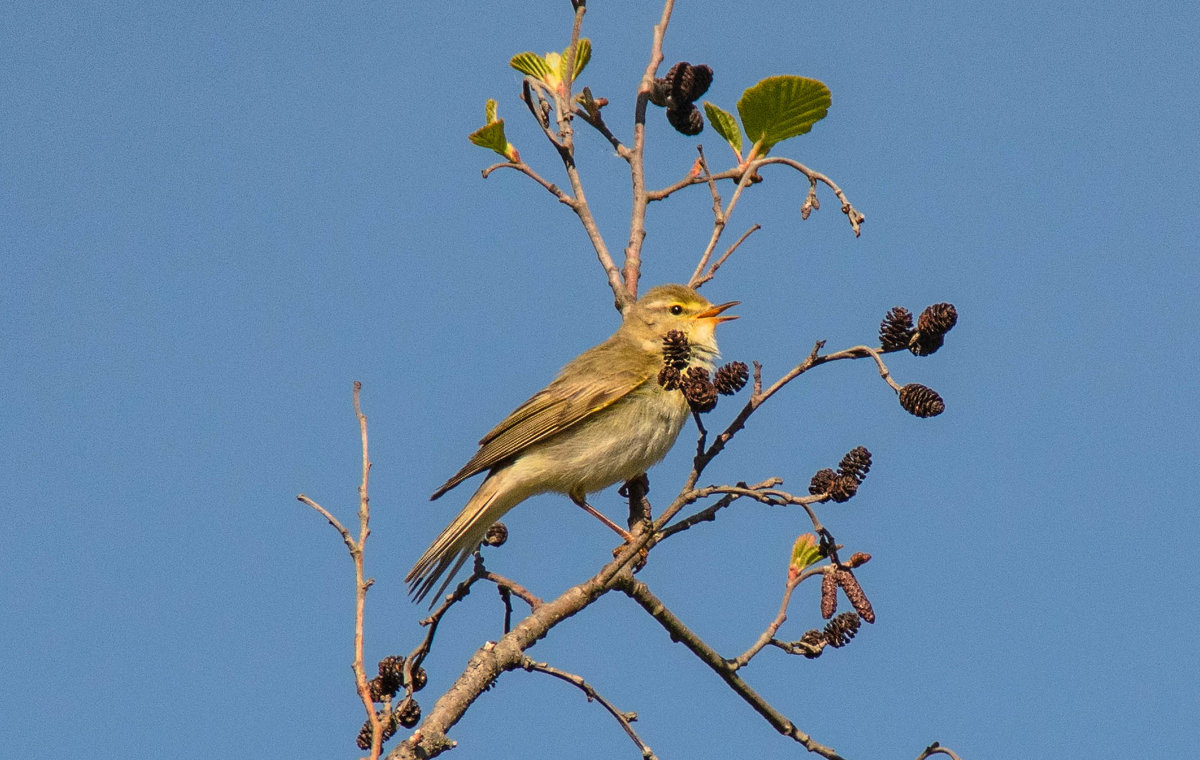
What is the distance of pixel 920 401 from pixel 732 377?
0.56m

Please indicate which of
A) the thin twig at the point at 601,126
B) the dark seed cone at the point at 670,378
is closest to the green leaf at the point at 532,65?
the thin twig at the point at 601,126

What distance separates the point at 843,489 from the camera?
10.3 ft

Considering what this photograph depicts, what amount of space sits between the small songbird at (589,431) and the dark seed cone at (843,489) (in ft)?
8.55

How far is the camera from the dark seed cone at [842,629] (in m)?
3.50

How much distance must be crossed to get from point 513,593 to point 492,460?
2574 mm

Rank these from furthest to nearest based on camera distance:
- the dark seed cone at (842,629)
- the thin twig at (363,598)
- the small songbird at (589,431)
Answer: the small songbird at (589,431) → the dark seed cone at (842,629) → the thin twig at (363,598)

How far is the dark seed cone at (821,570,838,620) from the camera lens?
347 centimetres

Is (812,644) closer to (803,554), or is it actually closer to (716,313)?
(803,554)

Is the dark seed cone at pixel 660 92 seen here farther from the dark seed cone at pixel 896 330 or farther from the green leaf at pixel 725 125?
the dark seed cone at pixel 896 330

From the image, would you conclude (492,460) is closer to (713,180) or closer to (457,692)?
(713,180)

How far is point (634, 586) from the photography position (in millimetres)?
3658

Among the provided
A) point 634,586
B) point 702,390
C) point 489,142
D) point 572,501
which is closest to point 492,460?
point 572,501

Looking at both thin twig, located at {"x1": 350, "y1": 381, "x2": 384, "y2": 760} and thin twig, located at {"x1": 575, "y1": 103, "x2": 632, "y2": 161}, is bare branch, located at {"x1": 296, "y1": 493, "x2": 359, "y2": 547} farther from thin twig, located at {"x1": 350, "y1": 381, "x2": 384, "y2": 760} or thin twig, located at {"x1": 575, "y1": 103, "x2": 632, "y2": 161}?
thin twig, located at {"x1": 575, "y1": 103, "x2": 632, "y2": 161}

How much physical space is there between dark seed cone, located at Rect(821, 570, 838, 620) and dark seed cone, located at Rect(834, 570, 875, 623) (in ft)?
0.11
